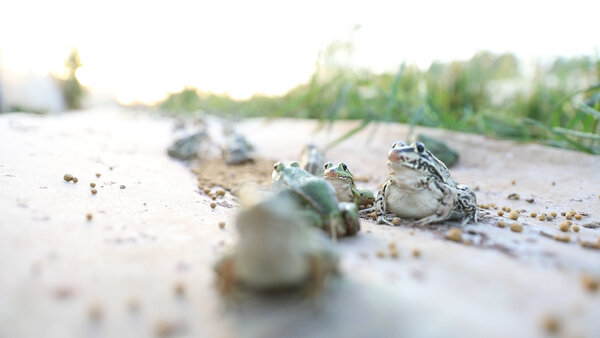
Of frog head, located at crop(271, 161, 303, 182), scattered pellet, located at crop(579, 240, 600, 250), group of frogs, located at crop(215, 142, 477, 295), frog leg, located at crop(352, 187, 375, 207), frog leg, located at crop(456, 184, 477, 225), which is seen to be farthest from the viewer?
frog leg, located at crop(352, 187, 375, 207)

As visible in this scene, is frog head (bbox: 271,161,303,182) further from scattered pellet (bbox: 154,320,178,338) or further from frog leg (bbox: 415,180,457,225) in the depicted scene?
scattered pellet (bbox: 154,320,178,338)

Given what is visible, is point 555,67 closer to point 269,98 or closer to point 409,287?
point 269,98

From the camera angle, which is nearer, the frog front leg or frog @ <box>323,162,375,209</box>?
frog @ <box>323,162,375,209</box>

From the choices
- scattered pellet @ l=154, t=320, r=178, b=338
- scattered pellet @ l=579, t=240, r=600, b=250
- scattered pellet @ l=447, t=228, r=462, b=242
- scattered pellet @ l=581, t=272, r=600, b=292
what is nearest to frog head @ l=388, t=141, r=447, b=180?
scattered pellet @ l=447, t=228, r=462, b=242

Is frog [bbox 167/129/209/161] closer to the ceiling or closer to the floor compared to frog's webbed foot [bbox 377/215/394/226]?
closer to the ceiling

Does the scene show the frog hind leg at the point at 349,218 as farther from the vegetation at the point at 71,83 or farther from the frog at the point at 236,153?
the vegetation at the point at 71,83

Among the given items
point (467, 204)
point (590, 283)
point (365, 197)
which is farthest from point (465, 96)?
point (590, 283)
